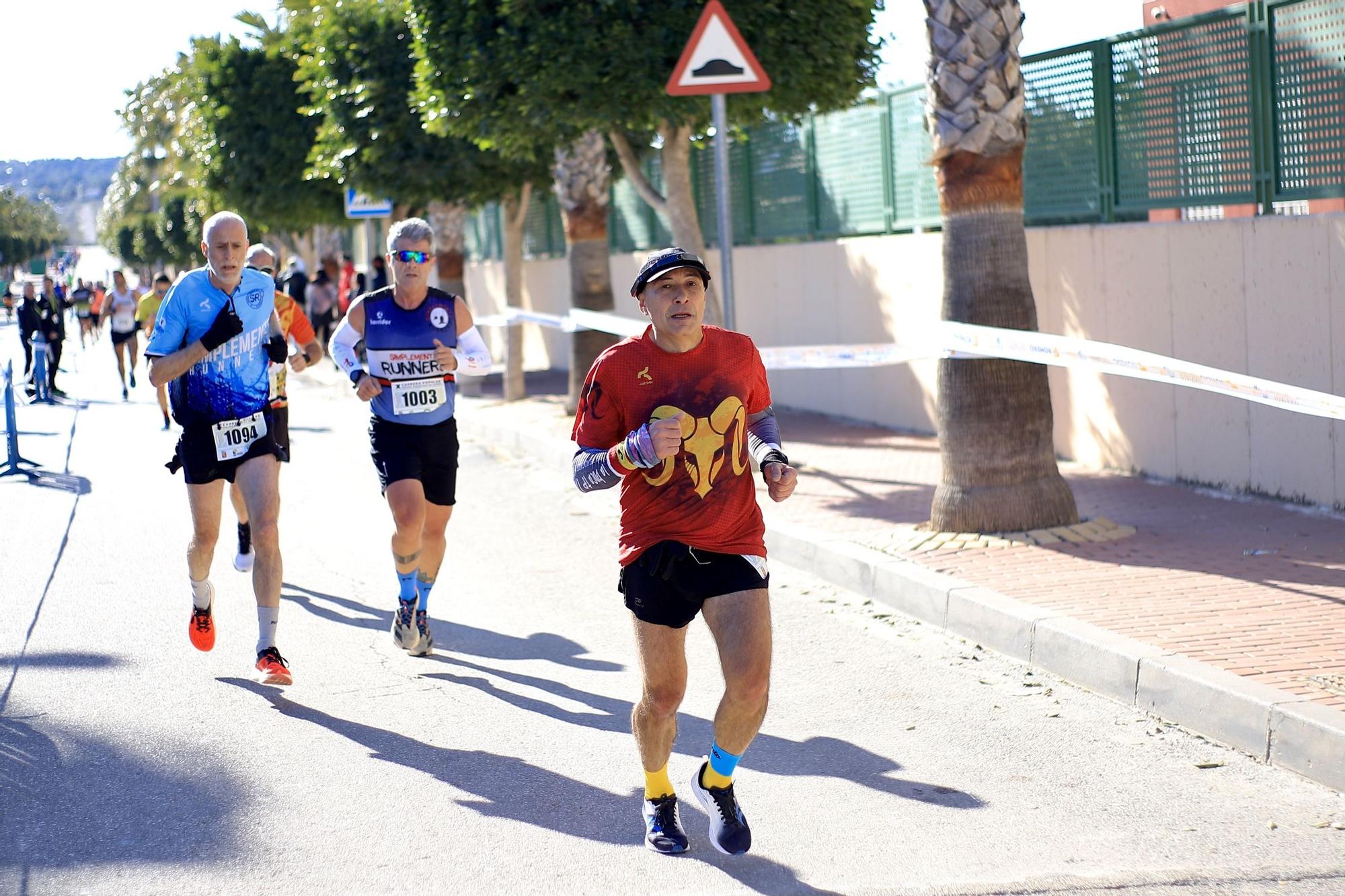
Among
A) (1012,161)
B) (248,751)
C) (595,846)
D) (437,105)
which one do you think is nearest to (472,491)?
(437,105)

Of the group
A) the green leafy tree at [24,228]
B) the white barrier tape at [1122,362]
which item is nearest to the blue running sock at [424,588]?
the white barrier tape at [1122,362]

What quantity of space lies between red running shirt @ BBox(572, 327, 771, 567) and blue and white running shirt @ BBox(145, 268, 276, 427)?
8.89 ft

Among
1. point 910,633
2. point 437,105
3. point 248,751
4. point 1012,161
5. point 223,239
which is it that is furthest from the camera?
point 437,105

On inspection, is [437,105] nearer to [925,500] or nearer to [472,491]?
[472,491]

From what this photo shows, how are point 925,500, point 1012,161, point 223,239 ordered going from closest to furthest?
point 223,239 < point 1012,161 < point 925,500

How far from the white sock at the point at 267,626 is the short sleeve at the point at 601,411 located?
2.70m

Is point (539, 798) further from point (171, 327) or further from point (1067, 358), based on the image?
point (1067, 358)

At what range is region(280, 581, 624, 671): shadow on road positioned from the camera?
7.51 metres

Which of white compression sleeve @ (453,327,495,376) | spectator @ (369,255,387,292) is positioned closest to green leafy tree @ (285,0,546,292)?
spectator @ (369,255,387,292)

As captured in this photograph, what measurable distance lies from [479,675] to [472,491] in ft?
20.2

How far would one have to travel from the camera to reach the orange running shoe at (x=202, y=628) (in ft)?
24.2

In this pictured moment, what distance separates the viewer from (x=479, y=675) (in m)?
7.25

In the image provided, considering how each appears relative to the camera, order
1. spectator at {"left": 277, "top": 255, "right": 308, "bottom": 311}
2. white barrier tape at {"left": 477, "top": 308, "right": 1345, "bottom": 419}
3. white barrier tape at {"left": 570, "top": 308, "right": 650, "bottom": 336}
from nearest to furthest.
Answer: white barrier tape at {"left": 477, "top": 308, "right": 1345, "bottom": 419}
white barrier tape at {"left": 570, "top": 308, "right": 650, "bottom": 336}
spectator at {"left": 277, "top": 255, "right": 308, "bottom": 311}

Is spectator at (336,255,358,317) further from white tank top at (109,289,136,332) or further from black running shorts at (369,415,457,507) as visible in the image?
black running shorts at (369,415,457,507)
